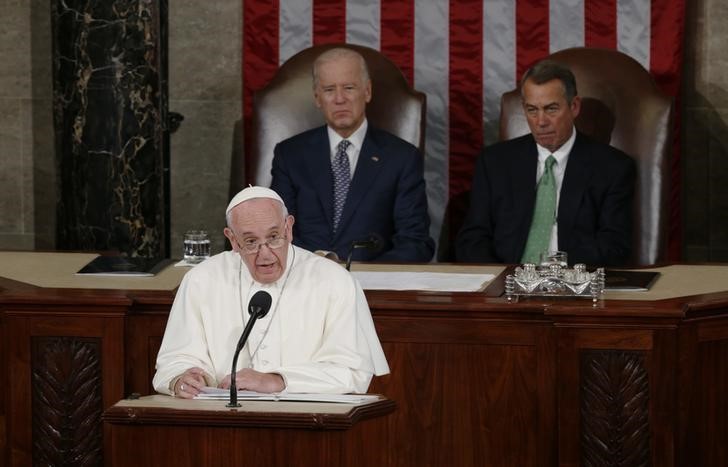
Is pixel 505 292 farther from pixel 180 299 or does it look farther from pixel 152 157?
pixel 152 157

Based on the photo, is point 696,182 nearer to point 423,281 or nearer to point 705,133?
point 705,133

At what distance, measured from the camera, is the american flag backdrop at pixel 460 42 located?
24.2ft

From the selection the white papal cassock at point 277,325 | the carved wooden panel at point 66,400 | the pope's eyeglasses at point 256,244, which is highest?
the pope's eyeglasses at point 256,244

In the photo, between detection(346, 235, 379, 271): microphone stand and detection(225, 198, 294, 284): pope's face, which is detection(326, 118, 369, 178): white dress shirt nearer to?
detection(346, 235, 379, 271): microphone stand

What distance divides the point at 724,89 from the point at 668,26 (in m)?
0.47

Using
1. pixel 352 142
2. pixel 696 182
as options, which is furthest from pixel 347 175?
pixel 696 182

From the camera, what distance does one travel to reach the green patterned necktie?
21.0ft

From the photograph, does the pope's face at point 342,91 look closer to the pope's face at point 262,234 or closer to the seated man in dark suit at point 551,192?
the seated man in dark suit at point 551,192

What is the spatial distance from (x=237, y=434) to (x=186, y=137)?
14.8 feet

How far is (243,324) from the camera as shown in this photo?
4.27 meters

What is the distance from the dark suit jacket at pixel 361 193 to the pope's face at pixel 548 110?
1.80 feet

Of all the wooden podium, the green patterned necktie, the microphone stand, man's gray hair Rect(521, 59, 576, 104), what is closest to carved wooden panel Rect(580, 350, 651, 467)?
the microphone stand

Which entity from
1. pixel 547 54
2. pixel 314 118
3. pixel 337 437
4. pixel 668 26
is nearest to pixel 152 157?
pixel 314 118

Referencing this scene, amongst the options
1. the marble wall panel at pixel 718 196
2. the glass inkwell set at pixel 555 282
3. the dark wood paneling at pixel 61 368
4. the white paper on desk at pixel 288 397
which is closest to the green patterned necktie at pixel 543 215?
the glass inkwell set at pixel 555 282
